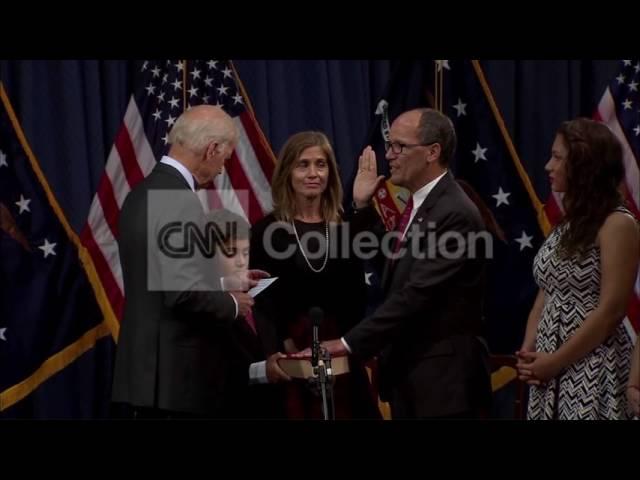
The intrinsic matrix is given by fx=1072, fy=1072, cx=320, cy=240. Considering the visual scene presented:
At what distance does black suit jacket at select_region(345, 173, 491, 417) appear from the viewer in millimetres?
3723

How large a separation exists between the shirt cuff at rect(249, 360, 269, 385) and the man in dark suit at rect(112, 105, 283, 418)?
7 cm

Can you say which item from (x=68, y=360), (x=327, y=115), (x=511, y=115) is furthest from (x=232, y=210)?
(x=511, y=115)

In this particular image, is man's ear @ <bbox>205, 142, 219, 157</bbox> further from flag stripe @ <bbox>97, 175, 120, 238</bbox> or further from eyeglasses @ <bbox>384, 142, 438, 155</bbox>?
flag stripe @ <bbox>97, 175, 120, 238</bbox>

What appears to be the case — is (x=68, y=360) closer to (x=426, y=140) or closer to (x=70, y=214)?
(x=70, y=214)

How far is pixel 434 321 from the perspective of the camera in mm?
3787

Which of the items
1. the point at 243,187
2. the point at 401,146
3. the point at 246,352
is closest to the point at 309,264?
the point at 246,352

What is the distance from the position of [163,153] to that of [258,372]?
1.46 meters

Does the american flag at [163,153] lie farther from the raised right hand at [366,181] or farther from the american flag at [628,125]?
the american flag at [628,125]

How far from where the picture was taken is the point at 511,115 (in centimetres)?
519

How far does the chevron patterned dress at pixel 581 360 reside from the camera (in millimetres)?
3525

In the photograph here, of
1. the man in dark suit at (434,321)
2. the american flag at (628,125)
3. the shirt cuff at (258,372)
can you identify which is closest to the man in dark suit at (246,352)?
the shirt cuff at (258,372)

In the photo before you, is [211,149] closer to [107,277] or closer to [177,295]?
[177,295]

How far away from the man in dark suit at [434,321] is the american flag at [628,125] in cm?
131

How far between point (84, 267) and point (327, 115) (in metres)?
1.39
